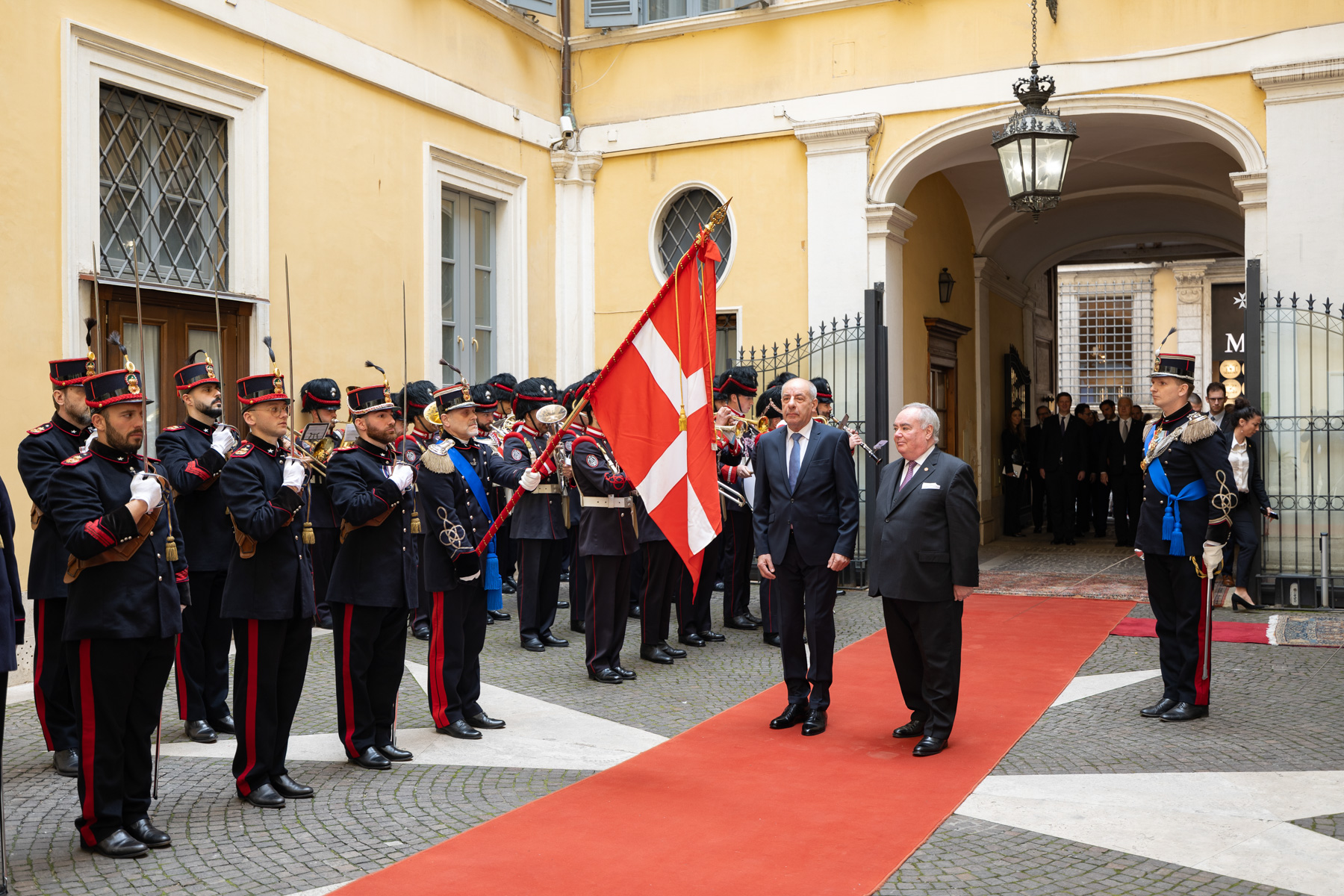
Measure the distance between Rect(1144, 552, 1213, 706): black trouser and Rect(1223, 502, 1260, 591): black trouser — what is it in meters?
3.41

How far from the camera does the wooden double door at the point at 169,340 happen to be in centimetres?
782

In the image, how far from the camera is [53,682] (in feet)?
17.5

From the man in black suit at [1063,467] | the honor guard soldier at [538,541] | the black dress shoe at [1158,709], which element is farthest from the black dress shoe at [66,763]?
the man in black suit at [1063,467]

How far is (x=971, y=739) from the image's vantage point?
5664 millimetres

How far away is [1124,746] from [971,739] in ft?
2.34

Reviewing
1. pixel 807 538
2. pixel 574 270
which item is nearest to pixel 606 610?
pixel 807 538

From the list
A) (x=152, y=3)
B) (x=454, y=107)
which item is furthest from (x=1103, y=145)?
(x=152, y=3)

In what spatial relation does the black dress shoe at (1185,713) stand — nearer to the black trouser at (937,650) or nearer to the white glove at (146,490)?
the black trouser at (937,650)

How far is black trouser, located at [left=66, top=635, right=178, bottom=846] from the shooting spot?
4176 mm

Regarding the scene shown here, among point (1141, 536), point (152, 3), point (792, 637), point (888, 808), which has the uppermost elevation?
point (152, 3)

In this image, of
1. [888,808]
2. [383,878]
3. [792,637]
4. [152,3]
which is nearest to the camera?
[383,878]

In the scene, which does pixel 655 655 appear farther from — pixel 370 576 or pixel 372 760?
pixel 370 576

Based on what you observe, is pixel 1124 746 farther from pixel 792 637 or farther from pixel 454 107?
pixel 454 107

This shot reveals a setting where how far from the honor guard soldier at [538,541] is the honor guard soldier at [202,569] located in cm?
251
